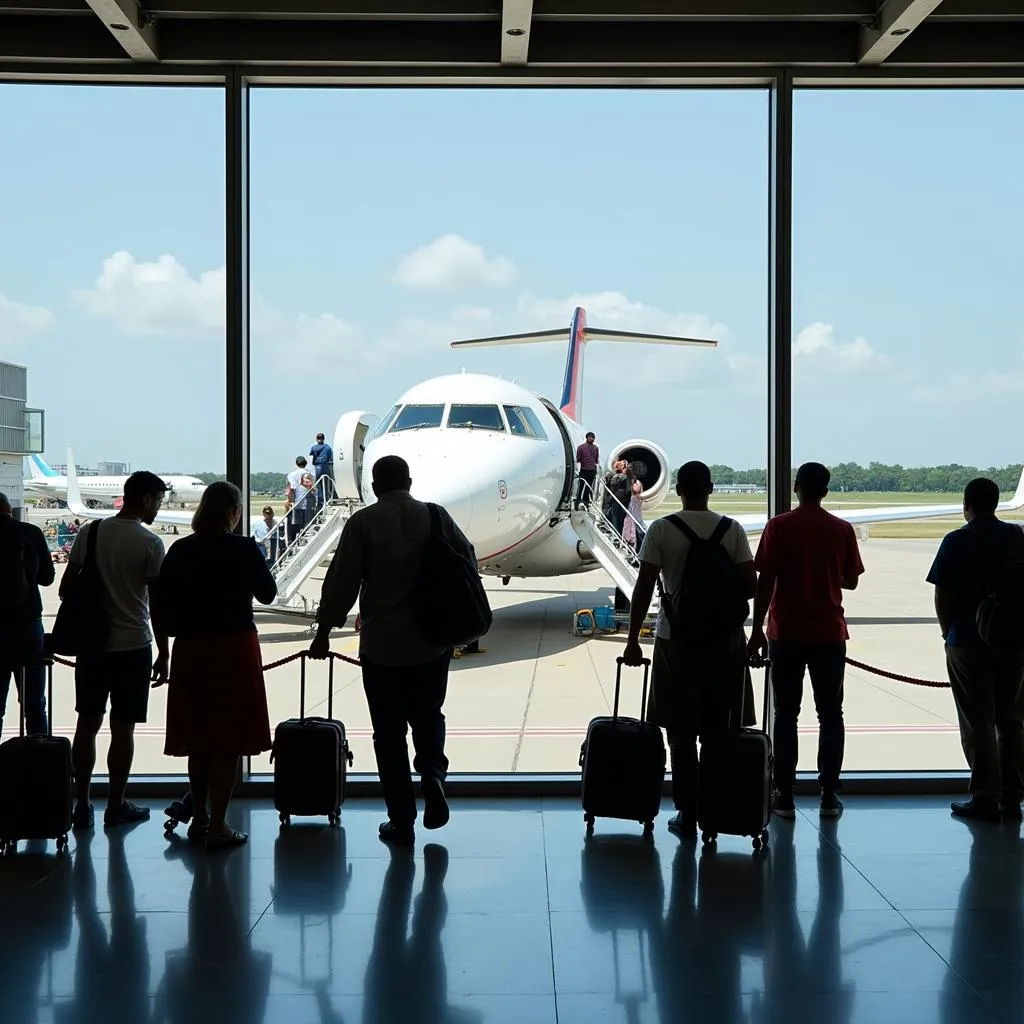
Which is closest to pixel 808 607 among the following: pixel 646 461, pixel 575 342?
pixel 646 461

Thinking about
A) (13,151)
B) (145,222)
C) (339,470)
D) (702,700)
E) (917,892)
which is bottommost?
(917,892)

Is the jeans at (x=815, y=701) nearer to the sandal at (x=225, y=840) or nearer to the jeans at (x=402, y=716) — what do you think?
the jeans at (x=402, y=716)

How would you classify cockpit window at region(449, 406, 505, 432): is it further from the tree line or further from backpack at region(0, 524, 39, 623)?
backpack at region(0, 524, 39, 623)

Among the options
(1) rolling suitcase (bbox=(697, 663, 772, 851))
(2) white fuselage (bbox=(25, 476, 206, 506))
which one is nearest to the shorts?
(1) rolling suitcase (bbox=(697, 663, 772, 851))

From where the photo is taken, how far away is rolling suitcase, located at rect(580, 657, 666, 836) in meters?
4.91

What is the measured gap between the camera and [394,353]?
8633mm

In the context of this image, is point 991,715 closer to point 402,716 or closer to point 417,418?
point 402,716

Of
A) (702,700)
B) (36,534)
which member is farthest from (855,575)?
(36,534)

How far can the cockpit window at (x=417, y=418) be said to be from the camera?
1280 cm

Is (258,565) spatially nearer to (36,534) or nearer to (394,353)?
(36,534)

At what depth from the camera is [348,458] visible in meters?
14.6

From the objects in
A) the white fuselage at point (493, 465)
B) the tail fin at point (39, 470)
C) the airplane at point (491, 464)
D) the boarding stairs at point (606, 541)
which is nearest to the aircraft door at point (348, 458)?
the airplane at point (491, 464)

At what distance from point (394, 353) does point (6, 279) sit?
3.39 meters

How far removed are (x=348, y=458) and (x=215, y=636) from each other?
10.2 metres
